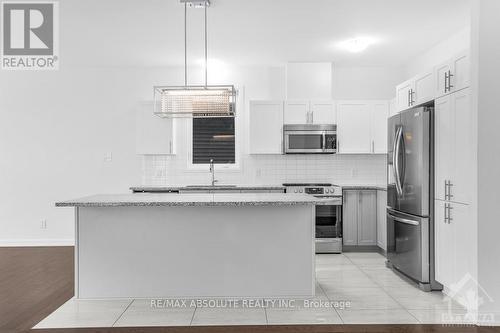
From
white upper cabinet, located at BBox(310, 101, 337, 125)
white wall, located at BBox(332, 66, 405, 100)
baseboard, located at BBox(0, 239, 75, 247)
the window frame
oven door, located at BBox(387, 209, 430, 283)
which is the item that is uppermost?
white wall, located at BBox(332, 66, 405, 100)

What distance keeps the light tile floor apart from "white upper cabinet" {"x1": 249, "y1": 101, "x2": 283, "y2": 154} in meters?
2.49

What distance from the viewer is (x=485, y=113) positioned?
3.22 meters

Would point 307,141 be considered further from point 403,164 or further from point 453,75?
point 453,75

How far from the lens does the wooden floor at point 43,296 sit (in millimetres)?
3102

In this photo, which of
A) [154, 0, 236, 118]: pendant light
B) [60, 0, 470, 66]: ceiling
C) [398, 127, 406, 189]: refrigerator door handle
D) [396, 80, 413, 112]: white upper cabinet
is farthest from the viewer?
[396, 80, 413, 112]: white upper cabinet

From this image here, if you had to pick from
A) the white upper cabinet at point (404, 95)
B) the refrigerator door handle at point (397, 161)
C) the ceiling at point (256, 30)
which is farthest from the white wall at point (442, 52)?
the refrigerator door handle at point (397, 161)

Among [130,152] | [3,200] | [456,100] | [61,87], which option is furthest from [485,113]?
[3,200]

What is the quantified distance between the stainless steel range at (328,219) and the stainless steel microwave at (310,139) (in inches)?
22.4

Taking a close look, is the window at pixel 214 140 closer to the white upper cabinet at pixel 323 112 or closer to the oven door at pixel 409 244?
the white upper cabinet at pixel 323 112

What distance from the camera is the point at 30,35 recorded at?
502 centimetres

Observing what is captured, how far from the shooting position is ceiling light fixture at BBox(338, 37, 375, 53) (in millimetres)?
5223

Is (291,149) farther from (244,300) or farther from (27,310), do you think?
(27,310)

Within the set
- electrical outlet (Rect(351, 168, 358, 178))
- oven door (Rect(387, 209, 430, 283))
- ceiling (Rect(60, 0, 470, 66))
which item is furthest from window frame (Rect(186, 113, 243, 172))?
oven door (Rect(387, 209, 430, 283))

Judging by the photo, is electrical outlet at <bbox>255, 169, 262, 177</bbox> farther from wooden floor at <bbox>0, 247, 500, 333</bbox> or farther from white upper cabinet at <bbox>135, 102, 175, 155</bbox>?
wooden floor at <bbox>0, 247, 500, 333</bbox>
